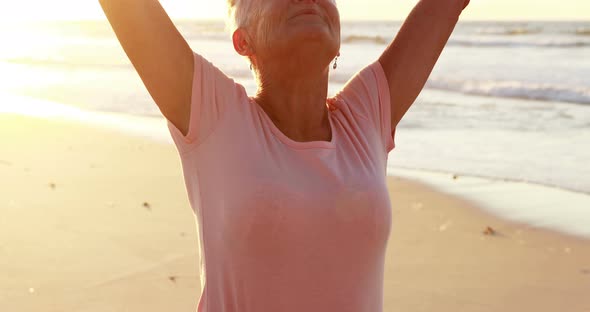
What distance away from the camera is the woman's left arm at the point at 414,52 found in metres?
2.44

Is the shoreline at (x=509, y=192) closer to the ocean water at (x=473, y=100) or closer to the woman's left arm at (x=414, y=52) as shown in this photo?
the ocean water at (x=473, y=100)

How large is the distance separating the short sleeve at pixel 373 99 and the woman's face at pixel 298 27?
0.18m

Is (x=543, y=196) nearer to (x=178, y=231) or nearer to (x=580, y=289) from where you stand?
(x=580, y=289)

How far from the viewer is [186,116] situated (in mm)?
2096

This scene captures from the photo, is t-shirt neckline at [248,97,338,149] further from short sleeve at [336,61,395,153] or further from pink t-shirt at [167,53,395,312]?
short sleeve at [336,61,395,153]

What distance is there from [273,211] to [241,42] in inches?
22.6

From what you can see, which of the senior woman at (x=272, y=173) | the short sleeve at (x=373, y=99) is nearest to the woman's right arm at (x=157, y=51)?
the senior woman at (x=272, y=173)

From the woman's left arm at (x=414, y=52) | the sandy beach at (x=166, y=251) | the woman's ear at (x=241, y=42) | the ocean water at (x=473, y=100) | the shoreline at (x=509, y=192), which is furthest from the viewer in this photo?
the ocean water at (x=473, y=100)

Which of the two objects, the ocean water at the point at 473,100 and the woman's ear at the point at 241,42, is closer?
the woman's ear at the point at 241,42

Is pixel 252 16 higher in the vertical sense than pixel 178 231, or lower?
higher

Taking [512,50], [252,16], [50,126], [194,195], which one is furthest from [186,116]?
[512,50]

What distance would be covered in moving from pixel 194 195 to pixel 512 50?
27.3 meters

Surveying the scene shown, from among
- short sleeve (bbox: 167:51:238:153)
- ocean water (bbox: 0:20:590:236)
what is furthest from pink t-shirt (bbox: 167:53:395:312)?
ocean water (bbox: 0:20:590:236)

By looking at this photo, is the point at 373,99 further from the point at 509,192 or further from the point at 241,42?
the point at 509,192
